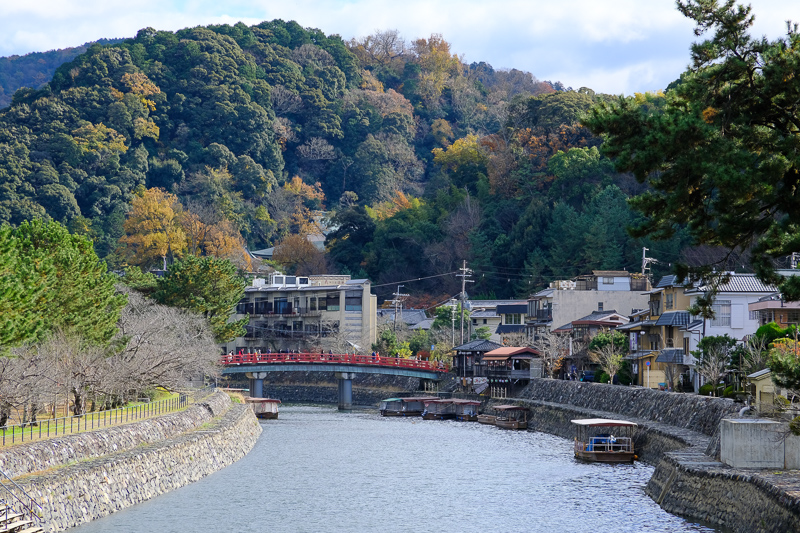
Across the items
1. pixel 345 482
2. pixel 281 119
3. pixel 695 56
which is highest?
pixel 281 119

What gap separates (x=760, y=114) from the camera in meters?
15.1

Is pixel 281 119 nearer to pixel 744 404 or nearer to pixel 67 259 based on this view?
pixel 67 259

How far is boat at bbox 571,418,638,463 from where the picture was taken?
3453 centimetres

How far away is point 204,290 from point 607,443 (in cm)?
2973

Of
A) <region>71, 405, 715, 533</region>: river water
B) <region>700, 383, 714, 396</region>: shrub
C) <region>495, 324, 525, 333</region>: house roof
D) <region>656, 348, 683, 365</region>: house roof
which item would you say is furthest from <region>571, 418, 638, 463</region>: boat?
<region>495, 324, 525, 333</region>: house roof

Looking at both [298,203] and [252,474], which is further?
[298,203]

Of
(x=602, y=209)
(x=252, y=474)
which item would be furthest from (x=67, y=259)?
(x=602, y=209)

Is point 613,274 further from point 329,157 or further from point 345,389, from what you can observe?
point 329,157

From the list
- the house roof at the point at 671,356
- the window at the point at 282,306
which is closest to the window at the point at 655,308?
the house roof at the point at 671,356

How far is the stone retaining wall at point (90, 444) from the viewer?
1943 centimetres

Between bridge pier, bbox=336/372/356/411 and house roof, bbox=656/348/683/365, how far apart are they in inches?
1025

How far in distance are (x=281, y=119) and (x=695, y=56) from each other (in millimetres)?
104850

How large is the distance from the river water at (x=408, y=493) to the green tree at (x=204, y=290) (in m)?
15.5

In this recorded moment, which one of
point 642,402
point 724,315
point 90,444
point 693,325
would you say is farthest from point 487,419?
point 90,444
